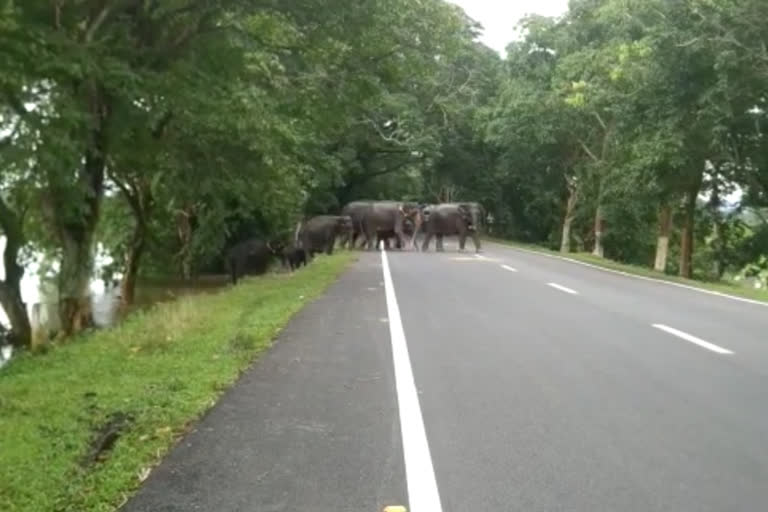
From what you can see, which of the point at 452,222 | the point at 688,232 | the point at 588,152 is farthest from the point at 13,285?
the point at 588,152

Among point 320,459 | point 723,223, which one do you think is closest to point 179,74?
point 320,459

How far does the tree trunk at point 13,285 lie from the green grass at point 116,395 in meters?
4.46

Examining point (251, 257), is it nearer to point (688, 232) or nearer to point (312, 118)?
point (312, 118)

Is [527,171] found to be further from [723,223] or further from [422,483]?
[422,483]

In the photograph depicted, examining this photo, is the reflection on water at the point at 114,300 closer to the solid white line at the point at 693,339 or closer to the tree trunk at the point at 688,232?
the solid white line at the point at 693,339

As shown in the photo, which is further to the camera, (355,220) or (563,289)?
(355,220)

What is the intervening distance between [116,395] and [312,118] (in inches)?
578

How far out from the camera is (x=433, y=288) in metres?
20.1

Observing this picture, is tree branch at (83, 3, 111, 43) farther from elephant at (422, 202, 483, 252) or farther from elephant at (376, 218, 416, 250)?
elephant at (376, 218, 416, 250)

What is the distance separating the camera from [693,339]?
42.1ft

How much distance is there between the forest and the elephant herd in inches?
55.9

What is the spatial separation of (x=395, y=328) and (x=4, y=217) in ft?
40.2

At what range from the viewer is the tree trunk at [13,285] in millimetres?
20078

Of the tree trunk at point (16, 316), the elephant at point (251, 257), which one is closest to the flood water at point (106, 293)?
the tree trunk at point (16, 316)
